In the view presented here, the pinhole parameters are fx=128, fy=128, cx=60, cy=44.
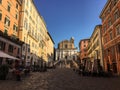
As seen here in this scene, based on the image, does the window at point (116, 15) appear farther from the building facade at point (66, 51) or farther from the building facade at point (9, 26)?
the building facade at point (66, 51)

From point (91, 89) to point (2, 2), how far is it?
24.5 metres

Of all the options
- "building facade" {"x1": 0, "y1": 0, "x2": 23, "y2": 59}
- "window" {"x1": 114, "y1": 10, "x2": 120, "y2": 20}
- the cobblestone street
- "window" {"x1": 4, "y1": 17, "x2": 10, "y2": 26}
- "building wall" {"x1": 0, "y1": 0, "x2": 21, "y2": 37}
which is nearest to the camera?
the cobblestone street

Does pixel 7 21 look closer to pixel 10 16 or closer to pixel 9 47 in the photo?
pixel 10 16

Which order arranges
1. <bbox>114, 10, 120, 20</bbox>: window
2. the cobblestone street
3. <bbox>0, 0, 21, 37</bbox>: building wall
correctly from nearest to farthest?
the cobblestone street → <bbox>114, 10, 120, 20</bbox>: window → <bbox>0, 0, 21, 37</bbox>: building wall

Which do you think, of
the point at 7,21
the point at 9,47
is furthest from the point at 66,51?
the point at 9,47

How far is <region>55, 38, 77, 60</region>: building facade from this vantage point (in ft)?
333

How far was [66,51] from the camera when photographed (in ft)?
336

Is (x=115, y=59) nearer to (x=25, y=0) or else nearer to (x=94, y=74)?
(x=94, y=74)

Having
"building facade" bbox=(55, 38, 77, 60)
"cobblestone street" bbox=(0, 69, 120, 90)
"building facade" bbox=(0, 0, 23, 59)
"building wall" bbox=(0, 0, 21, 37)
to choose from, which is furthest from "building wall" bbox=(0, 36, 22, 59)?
"building facade" bbox=(55, 38, 77, 60)

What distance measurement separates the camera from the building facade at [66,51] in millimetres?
101375

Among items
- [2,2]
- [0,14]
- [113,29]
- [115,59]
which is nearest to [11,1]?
[2,2]

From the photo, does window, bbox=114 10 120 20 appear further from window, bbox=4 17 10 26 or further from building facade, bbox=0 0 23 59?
window, bbox=4 17 10 26

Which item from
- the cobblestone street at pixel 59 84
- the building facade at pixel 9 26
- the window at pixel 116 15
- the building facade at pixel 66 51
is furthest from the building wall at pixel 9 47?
the building facade at pixel 66 51

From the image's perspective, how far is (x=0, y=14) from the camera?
82.0ft
